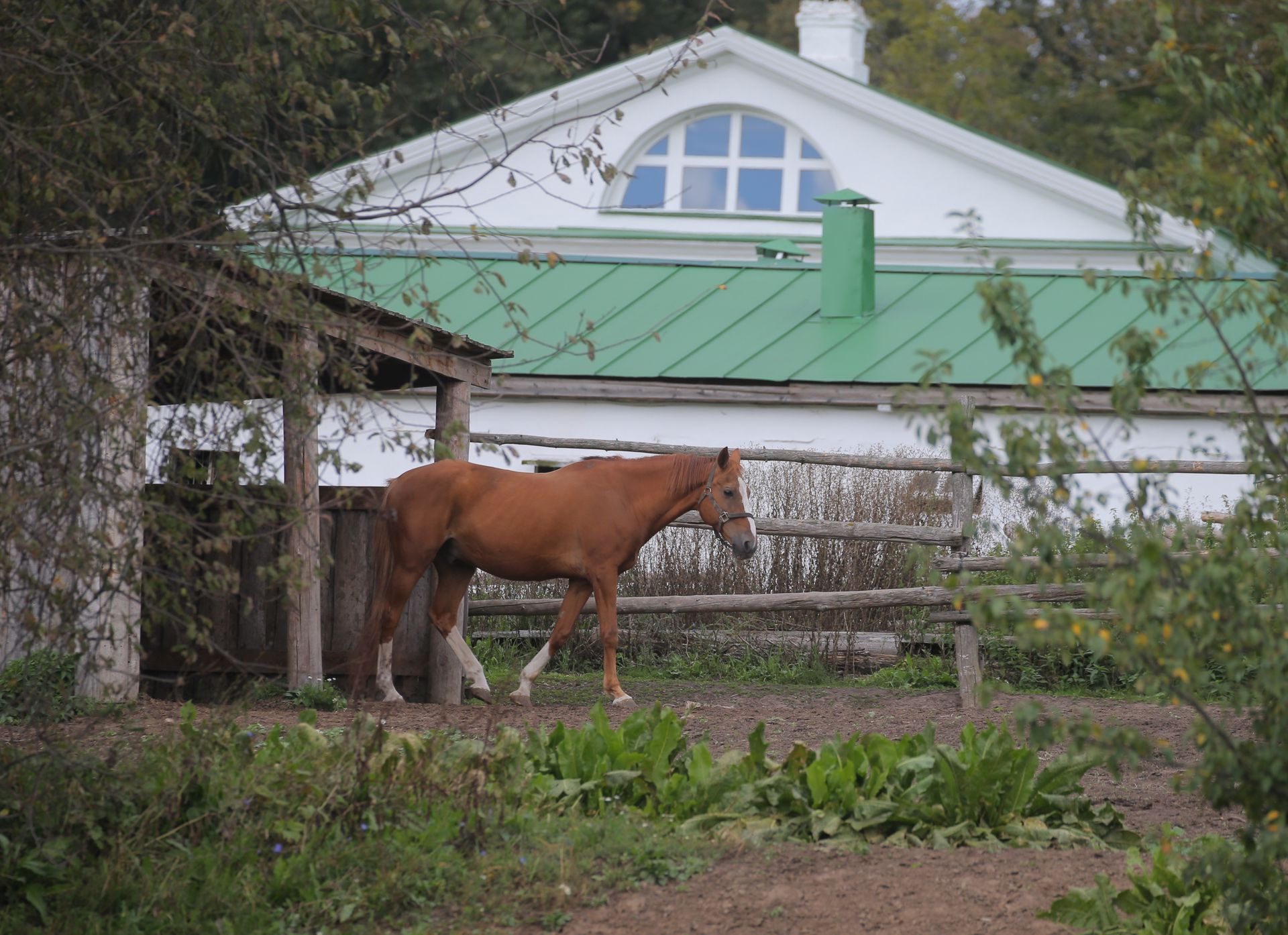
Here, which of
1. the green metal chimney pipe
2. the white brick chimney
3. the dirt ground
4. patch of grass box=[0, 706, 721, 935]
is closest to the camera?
the dirt ground

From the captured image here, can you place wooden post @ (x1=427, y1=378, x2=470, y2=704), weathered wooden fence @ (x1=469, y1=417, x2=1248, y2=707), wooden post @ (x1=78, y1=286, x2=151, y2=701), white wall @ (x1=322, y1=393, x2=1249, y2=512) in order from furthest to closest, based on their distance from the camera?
white wall @ (x1=322, y1=393, x2=1249, y2=512) < weathered wooden fence @ (x1=469, y1=417, x2=1248, y2=707) < wooden post @ (x1=427, y1=378, x2=470, y2=704) < wooden post @ (x1=78, y1=286, x2=151, y2=701)

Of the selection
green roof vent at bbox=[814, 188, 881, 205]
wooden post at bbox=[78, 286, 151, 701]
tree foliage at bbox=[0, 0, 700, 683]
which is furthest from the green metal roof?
wooden post at bbox=[78, 286, 151, 701]

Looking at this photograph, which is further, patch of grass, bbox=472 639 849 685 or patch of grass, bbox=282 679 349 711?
patch of grass, bbox=472 639 849 685

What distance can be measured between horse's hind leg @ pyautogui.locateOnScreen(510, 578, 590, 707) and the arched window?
544 inches

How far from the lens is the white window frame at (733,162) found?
22406 millimetres

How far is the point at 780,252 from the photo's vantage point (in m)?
18.7

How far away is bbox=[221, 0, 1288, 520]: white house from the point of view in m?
14.6

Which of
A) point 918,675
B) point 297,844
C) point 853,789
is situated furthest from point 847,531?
point 297,844

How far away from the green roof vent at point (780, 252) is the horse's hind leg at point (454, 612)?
31.4ft

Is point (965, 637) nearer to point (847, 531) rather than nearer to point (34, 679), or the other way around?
point (847, 531)

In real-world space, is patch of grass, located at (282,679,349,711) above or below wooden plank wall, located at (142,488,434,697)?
below

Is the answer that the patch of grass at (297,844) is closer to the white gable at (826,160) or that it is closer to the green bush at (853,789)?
the green bush at (853,789)

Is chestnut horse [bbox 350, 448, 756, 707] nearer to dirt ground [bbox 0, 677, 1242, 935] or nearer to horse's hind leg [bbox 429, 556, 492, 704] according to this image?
horse's hind leg [bbox 429, 556, 492, 704]

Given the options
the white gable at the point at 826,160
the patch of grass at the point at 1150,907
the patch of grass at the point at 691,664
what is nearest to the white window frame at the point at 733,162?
the white gable at the point at 826,160
